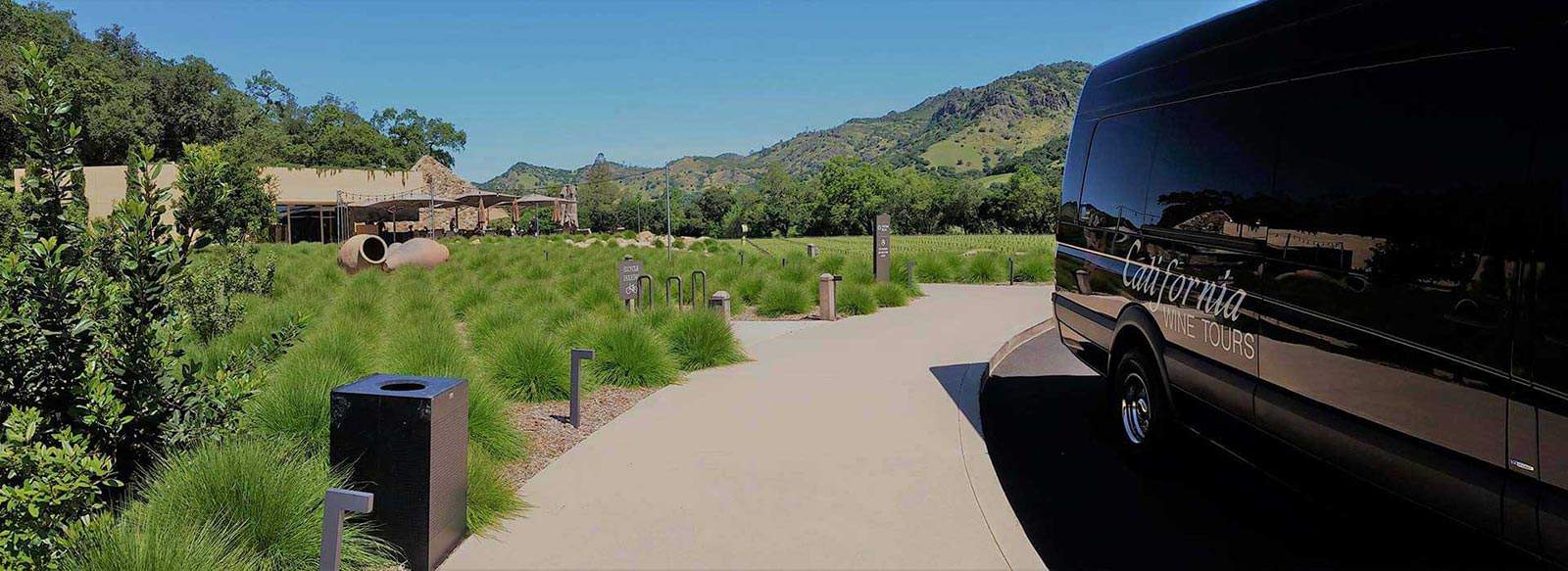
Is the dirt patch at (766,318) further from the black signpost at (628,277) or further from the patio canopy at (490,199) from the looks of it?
the patio canopy at (490,199)

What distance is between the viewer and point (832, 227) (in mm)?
94625

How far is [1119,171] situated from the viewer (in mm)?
6441

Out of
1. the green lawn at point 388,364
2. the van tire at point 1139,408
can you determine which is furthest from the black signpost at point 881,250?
the van tire at point 1139,408

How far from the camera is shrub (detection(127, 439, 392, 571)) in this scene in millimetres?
4051

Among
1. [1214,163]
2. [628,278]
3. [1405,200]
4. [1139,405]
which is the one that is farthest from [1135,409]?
[628,278]

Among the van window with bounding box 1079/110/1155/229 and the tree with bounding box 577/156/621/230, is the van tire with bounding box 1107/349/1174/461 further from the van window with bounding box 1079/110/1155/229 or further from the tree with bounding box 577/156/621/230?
the tree with bounding box 577/156/621/230

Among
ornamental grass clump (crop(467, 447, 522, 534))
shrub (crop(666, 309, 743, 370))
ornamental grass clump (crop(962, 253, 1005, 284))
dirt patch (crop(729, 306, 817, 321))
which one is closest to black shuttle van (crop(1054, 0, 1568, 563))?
ornamental grass clump (crop(467, 447, 522, 534))

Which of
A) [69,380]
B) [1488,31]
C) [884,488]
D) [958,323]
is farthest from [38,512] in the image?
[958,323]

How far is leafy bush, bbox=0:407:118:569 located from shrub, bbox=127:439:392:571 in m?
0.31

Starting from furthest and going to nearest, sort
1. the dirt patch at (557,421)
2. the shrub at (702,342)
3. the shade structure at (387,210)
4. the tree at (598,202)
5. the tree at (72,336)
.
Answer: the tree at (598,202) < the shade structure at (387,210) < the shrub at (702,342) < the dirt patch at (557,421) < the tree at (72,336)

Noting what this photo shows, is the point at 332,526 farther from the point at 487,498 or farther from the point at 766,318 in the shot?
the point at 766,318

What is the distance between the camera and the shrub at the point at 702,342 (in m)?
9.92

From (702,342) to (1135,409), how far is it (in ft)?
16.3

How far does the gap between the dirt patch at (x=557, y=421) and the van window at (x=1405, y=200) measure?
4402mm
